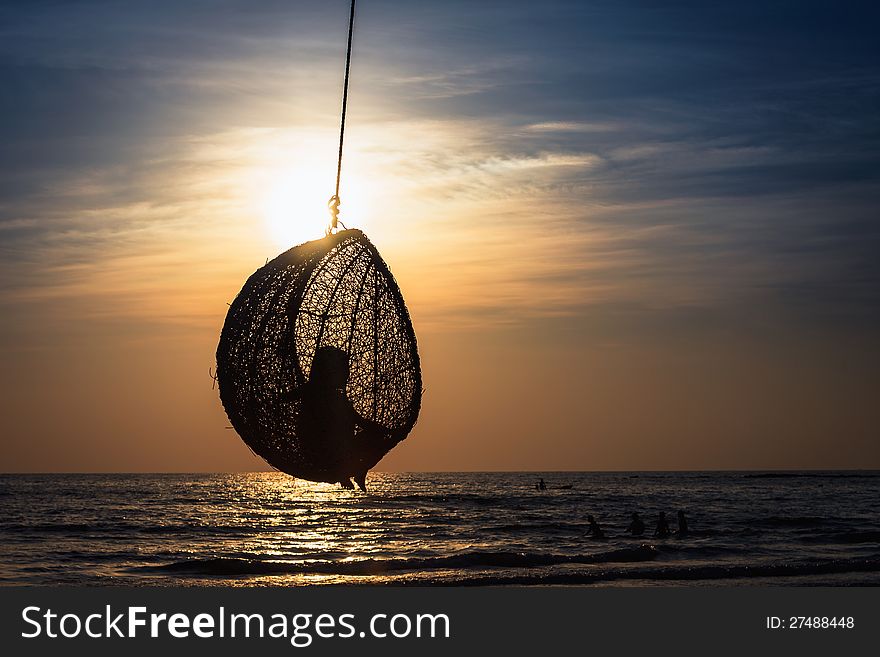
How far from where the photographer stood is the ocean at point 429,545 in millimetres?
23125

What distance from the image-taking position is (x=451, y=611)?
58.0 ft

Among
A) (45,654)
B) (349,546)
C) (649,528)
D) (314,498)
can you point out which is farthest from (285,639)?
(314,498)

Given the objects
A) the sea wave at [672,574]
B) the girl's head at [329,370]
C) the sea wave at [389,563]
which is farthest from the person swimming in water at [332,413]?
the sea wave at [389,563]

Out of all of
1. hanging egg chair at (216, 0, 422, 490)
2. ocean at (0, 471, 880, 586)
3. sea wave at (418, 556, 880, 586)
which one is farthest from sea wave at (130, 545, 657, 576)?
hanging egg chair at (216, 0, 422, 490)

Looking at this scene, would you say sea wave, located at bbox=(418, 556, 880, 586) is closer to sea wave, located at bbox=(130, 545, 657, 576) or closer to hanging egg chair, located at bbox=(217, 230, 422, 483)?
sea wave, located at bbox=(130, 545, 657, 576)

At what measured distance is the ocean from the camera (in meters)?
23.1

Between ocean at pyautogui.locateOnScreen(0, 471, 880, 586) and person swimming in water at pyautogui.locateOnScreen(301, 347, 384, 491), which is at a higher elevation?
person swimming in water at pyautogui.locateOnScreen(301, 347, 384, 491)

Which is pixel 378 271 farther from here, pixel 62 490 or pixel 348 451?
pixel 62 490

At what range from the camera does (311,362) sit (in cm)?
841

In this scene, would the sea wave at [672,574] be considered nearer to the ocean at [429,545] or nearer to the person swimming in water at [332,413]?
the ocean at [429,545]

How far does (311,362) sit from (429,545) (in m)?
23.4

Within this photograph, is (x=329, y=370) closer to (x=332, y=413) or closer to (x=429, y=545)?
(x=332, y=413)

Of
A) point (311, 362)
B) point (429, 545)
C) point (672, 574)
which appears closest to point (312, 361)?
point (311, 362)

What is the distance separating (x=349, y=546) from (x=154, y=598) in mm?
11943
